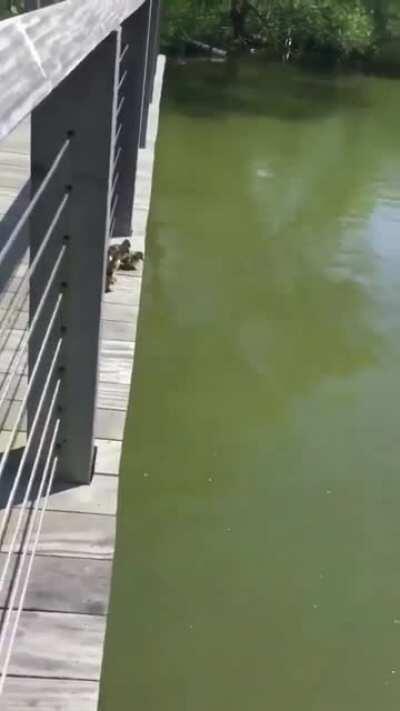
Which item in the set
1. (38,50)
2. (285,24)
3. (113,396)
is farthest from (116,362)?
(285,24)

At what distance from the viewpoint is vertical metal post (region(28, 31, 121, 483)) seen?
5.05 ft

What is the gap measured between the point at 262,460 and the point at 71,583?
1779 millimetres

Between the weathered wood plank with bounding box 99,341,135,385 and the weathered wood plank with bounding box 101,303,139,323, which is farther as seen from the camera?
the weathered wood plank with bounding box 101,303,139,323

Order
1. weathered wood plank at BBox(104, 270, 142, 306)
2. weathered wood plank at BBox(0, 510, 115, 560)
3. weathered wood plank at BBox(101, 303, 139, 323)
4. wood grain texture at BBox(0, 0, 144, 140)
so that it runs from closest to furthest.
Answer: wood grain texture at BBox(0, 0, 144, 140) → weathered wood plank at BBox(0, 510, 115, 560) → weathered wood plank at BBox(101, 303, 139, 323) → weathered wood plank at BBox(104, 270, 142, 306)

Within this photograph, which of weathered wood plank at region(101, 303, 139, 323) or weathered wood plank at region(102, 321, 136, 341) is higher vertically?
weathered wood plank at region(102, 321, 136, 341)

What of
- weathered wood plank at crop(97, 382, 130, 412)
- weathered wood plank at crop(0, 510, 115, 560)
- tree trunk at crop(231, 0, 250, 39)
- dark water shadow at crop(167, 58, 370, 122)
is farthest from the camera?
tree trunk at crop(231, 0, 250, 39)

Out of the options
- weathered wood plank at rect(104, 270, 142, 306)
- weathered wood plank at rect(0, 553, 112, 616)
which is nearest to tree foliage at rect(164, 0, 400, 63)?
weathered wood plank at rect(104, 270, 142, 306)

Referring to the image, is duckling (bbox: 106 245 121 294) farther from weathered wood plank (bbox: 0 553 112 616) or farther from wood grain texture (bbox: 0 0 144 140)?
wood grain texture (bbox: 0 0 144 140)

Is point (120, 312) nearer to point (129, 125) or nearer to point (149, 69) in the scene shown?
point (129, 125)

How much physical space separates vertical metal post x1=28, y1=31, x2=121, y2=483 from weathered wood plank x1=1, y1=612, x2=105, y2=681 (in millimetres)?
374

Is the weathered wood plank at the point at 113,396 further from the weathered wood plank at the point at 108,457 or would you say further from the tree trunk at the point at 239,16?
the tree trunk at the point at 239,16

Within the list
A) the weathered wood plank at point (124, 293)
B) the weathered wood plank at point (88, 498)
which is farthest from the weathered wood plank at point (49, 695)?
the weathered wood plank at point (124, 293)

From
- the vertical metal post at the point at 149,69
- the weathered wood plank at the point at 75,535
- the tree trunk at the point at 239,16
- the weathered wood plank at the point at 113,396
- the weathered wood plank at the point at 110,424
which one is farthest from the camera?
the tree trunk at the point at 239,16

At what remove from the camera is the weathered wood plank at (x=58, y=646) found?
1571mm
